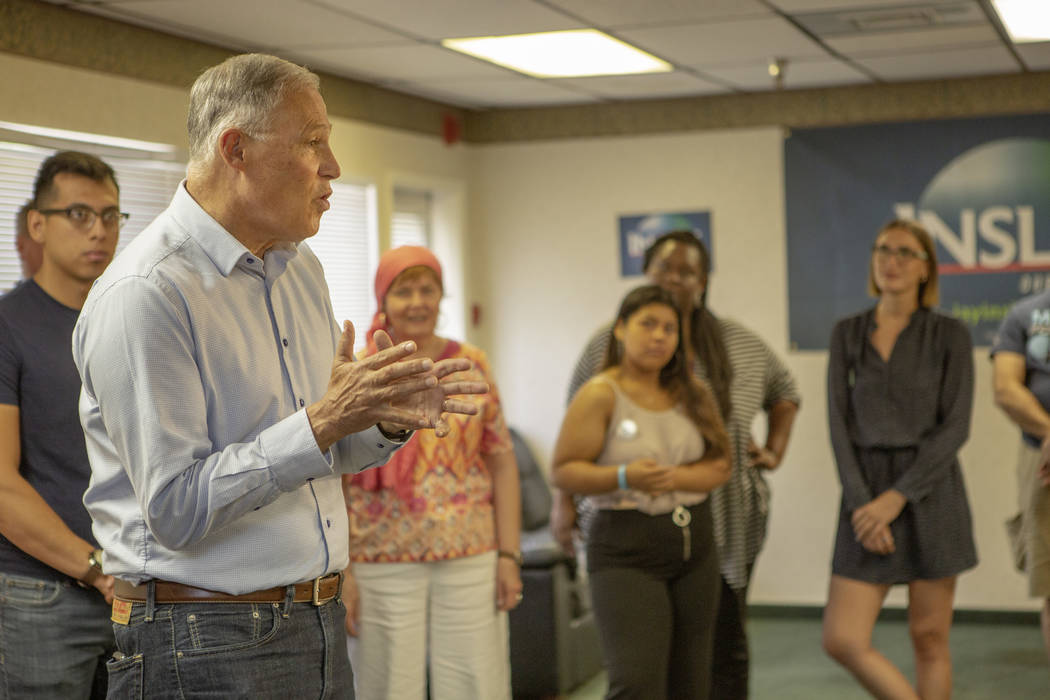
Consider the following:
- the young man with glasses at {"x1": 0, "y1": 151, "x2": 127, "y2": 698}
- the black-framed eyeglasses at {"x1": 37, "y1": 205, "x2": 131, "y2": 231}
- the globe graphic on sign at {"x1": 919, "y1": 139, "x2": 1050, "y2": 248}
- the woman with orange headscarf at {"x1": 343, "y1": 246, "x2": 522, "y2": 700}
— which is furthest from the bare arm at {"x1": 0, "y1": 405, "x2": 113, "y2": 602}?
the globe graphic on sign at {"x1": 919, "y1": 139, "x2": 1050, "y2": 248}

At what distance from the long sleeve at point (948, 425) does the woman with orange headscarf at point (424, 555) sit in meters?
1.31

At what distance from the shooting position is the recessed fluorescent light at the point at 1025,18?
4164mm

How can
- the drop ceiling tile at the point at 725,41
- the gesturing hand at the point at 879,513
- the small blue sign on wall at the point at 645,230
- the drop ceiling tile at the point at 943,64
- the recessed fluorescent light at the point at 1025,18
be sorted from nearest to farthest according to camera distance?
the gesturing hand at the point at 879,513 < the recessed fluorescent light at the point at 1025,18 < the drop ceiling tile at the point at 725,41 < the drop ceiling tile at the point at 943,64 < the small blue sign on wall at the point at 645,230

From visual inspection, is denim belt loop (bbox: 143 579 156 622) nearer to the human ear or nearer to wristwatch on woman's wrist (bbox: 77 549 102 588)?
the human ear

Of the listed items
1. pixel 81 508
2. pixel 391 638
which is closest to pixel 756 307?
pixel 391 638

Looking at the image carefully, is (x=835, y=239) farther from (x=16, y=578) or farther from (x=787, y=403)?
(x=16, y=578)

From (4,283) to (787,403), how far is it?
2635 mm

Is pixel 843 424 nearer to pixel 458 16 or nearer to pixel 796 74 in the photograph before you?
pixel 458 16

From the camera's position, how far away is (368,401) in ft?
5.28

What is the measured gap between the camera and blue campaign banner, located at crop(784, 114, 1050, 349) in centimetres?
583

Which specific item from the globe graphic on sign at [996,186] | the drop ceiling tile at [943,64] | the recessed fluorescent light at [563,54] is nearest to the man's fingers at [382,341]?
the recessed fluorescent light at [563,54]

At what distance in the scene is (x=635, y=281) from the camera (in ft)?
21.0

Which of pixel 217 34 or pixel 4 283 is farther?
pixel 217 34

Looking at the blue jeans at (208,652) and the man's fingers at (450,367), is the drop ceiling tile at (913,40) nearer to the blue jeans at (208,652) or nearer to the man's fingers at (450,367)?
the man's fingers at (450,367)
